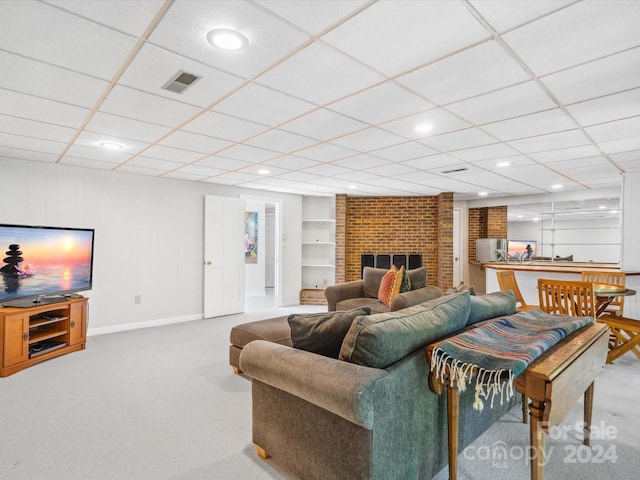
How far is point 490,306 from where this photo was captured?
8.14 feet

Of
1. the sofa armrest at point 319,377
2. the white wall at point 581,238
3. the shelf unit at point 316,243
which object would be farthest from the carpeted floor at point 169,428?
the white wall at point 581,238

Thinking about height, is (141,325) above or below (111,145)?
below

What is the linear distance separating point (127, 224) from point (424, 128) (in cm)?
424

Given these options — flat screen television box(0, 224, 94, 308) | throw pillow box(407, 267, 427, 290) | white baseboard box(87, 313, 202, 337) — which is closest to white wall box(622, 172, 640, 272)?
throw pillow box(407, 267, 427, 290)

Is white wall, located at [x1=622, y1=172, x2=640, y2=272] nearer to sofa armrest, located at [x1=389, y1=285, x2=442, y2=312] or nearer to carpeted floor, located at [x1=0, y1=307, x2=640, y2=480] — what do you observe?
carpeted floor, located at [x1=0, y1=307, x2=640, y2=480]

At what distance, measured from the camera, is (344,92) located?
93.4 inches

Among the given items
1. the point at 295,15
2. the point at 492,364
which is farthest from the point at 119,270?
the point at 492,364

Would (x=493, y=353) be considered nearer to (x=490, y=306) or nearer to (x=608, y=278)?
(x=490, y=306)

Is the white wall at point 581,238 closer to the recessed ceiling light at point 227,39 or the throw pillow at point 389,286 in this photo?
the throw pillow at point 389,286

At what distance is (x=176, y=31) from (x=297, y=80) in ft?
2.42

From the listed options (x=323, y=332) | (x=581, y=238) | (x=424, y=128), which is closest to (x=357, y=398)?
(x=323, y=332)

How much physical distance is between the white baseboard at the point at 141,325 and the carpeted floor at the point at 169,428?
1.13 metres

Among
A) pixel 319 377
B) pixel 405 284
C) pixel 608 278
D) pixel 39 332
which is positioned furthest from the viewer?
pixel 405 284

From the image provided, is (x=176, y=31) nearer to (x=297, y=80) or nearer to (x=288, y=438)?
(x=297, y=80)
